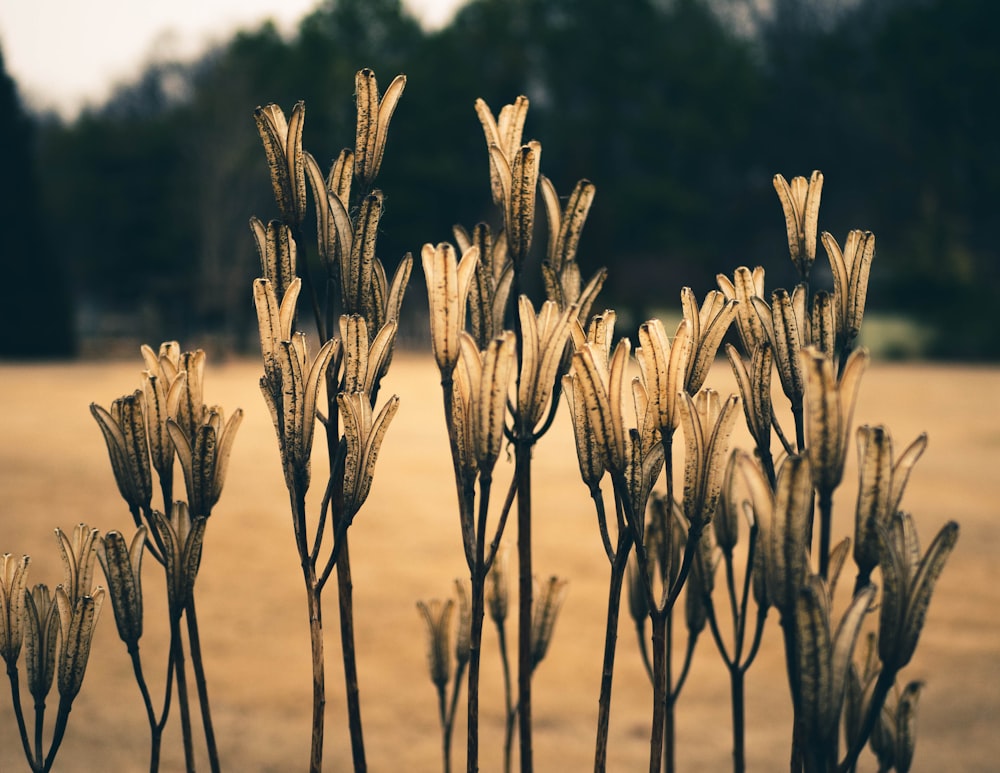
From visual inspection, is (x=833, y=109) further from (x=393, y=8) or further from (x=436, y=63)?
(x=393, y=8)

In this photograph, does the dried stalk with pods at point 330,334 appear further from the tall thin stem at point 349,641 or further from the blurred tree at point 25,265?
the blurred tree at point 25,265

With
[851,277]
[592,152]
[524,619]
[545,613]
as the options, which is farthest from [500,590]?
[592,152]

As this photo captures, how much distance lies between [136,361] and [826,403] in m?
19.4

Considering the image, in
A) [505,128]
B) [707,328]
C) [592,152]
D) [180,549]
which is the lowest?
[180,549]

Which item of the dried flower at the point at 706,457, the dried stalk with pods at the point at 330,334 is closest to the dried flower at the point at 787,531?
the dried flower at the point at 706,457

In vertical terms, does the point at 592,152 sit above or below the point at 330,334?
above

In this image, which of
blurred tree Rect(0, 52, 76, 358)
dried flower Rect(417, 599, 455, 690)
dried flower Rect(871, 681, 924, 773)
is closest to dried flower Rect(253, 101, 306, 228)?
dried flower Rect(417, 599, 455, 690)

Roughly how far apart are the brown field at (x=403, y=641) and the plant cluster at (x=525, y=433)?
1.58 m

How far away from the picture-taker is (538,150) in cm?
99

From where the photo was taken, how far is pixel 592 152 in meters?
22.7

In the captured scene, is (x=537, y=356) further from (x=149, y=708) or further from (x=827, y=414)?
(x=149, y=708)

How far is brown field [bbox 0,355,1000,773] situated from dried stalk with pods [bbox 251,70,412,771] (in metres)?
1.71

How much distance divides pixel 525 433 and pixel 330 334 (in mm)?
280

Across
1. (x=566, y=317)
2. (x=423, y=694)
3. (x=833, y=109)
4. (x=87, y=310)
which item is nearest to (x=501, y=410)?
(x=566, y=317)
